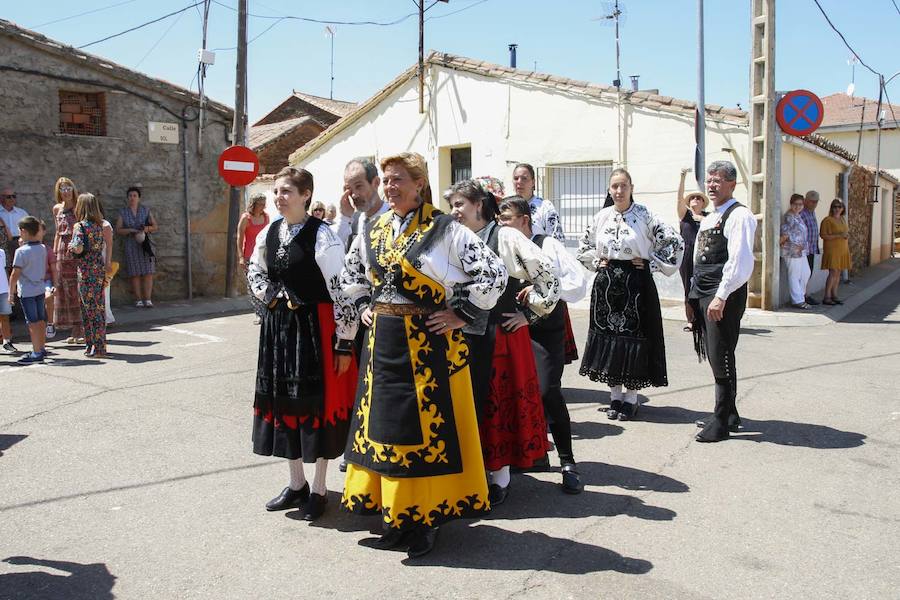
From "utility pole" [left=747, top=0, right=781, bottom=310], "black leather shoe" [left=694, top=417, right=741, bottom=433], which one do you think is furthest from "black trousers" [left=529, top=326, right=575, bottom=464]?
"utility pole" [left=747, top=0, right=781, bottom=310]

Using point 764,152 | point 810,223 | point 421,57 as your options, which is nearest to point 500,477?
point 764,152

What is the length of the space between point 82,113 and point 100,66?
86cm

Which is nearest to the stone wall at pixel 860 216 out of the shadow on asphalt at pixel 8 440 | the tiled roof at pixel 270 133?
the tiled roof at pixel 270 133

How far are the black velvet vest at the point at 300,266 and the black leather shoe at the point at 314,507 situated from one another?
107 centimetres

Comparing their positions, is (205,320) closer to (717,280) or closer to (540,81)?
(540,81)

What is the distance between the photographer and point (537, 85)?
1576cm

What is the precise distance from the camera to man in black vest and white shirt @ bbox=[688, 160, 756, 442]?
5531 millimetres

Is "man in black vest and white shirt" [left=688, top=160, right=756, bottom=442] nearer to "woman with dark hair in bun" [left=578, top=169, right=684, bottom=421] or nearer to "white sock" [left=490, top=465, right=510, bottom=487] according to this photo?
"woman with dark hair in bun" [left=578, top=169, right=684, bottom=421]

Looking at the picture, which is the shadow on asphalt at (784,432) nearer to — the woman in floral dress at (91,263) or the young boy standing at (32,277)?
the woman in floral dress at (91,263)

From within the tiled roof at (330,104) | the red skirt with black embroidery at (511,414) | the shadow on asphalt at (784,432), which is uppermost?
the tiled roof at (330,104)

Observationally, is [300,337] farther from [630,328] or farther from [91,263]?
[91,263]

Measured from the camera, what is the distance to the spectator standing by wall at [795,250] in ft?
42.9

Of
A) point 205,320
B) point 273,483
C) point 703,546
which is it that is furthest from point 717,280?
point 205,320

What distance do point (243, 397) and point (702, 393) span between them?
409 cm
